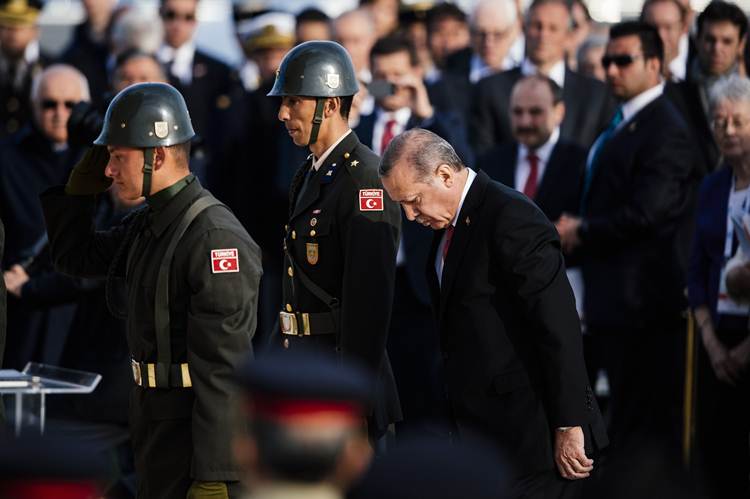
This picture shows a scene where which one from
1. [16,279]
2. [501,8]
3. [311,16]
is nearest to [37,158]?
[16,279]

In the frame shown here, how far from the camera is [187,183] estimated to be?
239 inches

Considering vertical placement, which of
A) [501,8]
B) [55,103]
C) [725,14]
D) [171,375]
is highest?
[501,8]

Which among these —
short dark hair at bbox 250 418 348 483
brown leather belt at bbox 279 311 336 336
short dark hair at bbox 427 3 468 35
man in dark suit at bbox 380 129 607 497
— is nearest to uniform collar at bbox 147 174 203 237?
man in dark suit at bbox 380 129 607 497

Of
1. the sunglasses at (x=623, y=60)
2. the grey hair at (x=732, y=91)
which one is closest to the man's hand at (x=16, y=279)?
the sunglasses at (x=623, y=60)

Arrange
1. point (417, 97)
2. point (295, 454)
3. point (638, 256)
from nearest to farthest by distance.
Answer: point (295, 454) → point (638, 256) → point (417, 97)

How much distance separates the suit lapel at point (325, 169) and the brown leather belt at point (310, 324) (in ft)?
1.42

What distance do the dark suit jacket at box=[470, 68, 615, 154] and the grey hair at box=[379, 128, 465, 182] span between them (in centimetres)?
381

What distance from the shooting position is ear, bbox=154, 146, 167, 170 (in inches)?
239

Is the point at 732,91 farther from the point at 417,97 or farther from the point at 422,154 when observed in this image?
the point at 422,154

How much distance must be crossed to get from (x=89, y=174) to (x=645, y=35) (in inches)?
151

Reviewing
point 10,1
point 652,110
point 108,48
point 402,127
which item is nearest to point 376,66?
point 402,127

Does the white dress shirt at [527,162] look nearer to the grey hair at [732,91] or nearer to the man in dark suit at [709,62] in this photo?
the man in dark suit at [709,62]

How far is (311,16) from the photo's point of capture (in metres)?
11.3

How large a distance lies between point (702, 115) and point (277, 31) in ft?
10.4
